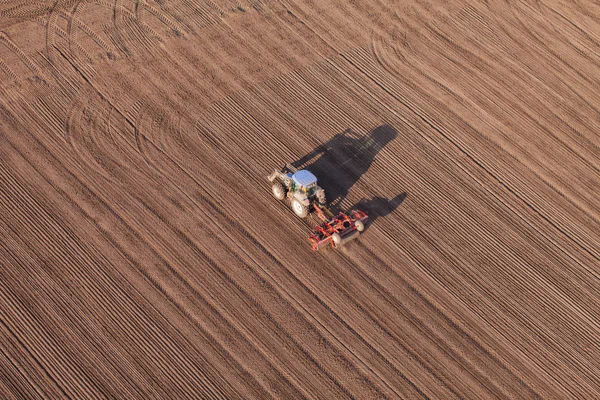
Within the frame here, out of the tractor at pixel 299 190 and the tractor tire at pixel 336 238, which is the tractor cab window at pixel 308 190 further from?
the tractor tire at pixel 336 238

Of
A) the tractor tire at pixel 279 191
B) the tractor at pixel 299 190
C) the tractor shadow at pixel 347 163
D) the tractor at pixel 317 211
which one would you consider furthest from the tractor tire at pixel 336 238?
the tractor tire at pixel 279 191

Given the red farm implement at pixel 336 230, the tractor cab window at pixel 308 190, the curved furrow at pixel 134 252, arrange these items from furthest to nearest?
the tractor cab window at pixel 308 190
the red farm implement at pixel 336 230
the curved furrow at pixel 134 252

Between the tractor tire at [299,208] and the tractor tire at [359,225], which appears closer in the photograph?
the tractor tire at [359,225]

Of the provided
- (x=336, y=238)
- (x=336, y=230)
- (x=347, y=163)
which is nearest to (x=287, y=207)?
(x=336, y=230)

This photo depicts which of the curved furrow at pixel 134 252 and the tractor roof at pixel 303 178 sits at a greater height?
the tractor roof at pixel 303 178

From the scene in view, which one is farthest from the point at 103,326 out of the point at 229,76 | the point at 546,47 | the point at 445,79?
the point at 546,47
